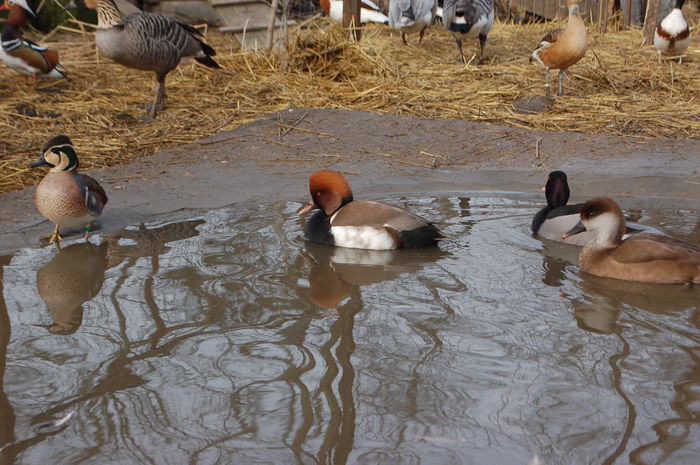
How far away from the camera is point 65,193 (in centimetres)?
555

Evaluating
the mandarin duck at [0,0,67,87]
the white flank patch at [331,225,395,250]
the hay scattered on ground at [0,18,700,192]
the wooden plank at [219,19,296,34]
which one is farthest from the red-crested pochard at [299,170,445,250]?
the wooden plank at [219,19,296,34]

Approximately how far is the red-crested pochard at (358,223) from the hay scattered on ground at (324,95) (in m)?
2.68

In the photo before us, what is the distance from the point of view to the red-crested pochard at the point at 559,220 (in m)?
5.75

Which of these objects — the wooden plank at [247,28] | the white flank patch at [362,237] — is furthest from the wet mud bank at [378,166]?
the wooden plank at [247,28]

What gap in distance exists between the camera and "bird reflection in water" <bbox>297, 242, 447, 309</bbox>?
484 centimetres

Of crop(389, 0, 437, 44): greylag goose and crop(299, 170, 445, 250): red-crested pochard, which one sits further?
crop(389, 0, 437, 44): greylag goose

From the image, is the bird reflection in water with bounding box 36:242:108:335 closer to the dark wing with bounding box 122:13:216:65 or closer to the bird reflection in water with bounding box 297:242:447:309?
the bird reflection in water with bounding box 297:242:447:309

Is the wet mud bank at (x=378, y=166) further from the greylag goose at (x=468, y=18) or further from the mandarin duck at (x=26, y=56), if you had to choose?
the greylag goose at (x=468, y=18)

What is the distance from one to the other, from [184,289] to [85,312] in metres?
0.58

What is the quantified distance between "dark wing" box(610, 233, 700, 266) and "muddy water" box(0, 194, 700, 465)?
0.18 m

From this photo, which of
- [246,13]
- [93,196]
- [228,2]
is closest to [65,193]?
[93,196]

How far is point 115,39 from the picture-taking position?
905 cm

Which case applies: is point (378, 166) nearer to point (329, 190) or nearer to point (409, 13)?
point (329, 190)

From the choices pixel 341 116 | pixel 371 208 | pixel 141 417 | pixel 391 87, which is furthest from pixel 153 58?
pixel 141 417
